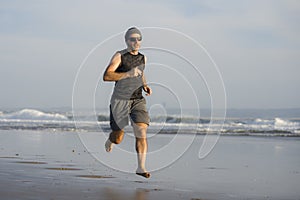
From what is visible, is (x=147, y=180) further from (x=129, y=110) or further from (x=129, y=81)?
(x=129, y=81)

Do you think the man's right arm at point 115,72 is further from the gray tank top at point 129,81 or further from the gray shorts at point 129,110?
the gray shorts at point 129,110

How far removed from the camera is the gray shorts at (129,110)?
815 centimetres

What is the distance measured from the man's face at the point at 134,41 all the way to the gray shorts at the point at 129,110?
786 millimetres

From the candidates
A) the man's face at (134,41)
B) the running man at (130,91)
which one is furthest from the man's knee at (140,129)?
the man's face at (134,41)

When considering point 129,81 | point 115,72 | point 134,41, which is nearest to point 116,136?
point 129,81

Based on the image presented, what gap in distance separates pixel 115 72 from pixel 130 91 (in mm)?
480

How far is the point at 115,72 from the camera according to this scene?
25.4 ft

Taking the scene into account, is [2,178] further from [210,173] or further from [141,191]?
[210,173]

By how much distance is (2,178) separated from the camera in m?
8.55

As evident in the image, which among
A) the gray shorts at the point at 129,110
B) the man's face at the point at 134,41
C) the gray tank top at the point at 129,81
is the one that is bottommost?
the gray shorts at the point at 129,110

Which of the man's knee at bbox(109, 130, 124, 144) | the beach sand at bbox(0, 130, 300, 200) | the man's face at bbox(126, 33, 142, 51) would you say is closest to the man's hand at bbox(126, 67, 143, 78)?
the man's face at bbox(126, 33, 142, 51)

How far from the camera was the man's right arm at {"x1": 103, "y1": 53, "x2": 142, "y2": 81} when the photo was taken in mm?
7654

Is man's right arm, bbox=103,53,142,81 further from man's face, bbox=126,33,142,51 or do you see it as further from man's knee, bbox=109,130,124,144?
man's knee, bbox=109,130,124,144

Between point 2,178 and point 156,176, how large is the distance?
100 inches
